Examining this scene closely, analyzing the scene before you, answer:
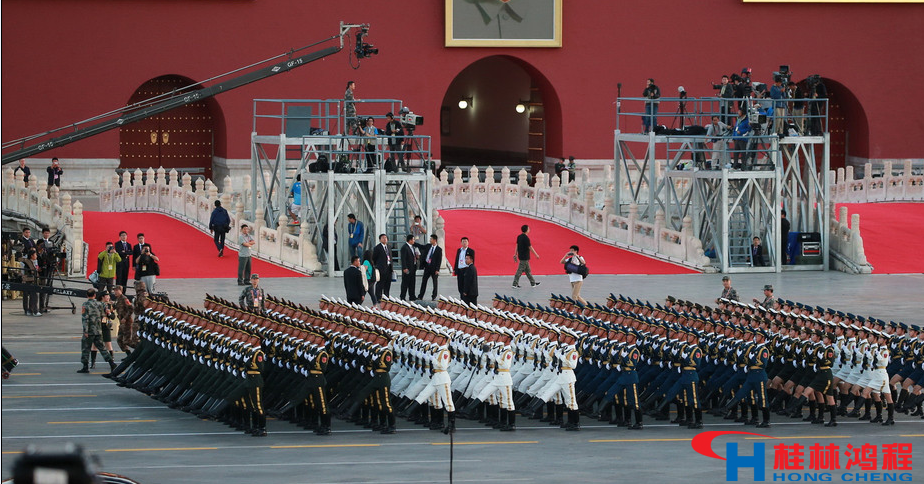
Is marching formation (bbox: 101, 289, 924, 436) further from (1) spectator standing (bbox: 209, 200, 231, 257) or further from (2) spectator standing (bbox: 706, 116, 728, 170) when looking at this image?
(1) spectator standing (bbox: 209, 200, 231, 257)

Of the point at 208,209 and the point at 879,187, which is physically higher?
the point at 879,187

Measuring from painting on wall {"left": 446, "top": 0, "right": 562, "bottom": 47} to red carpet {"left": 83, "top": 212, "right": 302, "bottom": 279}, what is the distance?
46.6 feet

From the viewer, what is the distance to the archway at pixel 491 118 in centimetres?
5294

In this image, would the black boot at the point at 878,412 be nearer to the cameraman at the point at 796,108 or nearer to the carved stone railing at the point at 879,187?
the cameraman at the point at 796,108

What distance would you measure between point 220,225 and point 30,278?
6.16 m

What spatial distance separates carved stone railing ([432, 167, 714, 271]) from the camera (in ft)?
111

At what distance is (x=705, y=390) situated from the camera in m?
18.6

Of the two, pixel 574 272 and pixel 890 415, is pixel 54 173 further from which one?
pixel 890 415

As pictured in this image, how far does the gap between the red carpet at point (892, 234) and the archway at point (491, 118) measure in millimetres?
14605

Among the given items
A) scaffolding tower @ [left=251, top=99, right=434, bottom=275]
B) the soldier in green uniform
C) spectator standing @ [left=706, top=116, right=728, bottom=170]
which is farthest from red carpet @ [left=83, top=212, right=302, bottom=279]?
spectator standing @ [left=706, top=116, right=728, bottom=170]

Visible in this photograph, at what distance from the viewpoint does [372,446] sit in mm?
16812

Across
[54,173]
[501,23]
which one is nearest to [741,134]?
[501,23]

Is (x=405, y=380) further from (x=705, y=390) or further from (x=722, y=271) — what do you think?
(x=722, y=271)

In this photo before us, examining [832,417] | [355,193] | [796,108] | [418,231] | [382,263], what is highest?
[796,108]
